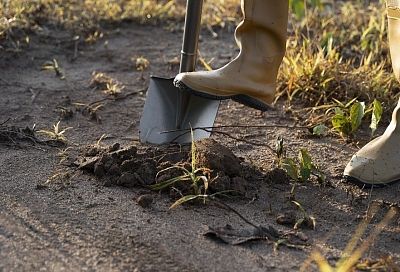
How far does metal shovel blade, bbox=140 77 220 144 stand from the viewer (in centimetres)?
293

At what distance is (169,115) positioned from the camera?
3.03 metres

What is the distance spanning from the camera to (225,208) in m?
2.38

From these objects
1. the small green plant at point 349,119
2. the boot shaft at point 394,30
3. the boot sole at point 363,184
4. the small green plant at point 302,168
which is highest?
the boot shaft at point 394,30

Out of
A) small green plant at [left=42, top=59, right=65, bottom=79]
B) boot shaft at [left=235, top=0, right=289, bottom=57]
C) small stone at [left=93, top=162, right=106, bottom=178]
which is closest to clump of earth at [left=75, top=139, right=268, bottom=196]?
small stone at [left=93, top=162, right=106, bottom=178]

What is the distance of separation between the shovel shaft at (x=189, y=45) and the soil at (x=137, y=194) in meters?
0.19

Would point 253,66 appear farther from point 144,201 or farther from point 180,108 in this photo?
point 144,201

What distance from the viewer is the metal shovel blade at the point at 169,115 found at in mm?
2934

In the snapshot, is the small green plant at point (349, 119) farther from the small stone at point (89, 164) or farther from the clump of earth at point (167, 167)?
the small stone at point (89, 164)

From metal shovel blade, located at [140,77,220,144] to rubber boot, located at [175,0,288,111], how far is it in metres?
0.18

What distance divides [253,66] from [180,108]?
339 millimetres

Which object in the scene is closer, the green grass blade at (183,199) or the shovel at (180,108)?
the green grass blade at (183,199)

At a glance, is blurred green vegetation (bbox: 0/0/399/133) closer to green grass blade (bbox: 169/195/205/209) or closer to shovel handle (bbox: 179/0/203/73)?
shovel handle (bbox: 179/0/203/73)

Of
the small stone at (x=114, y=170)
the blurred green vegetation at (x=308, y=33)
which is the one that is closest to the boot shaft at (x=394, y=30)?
the blurred green vegetation at (x=308, y=33)

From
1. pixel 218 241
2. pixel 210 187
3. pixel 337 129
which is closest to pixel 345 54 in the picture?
pixel 337 129
